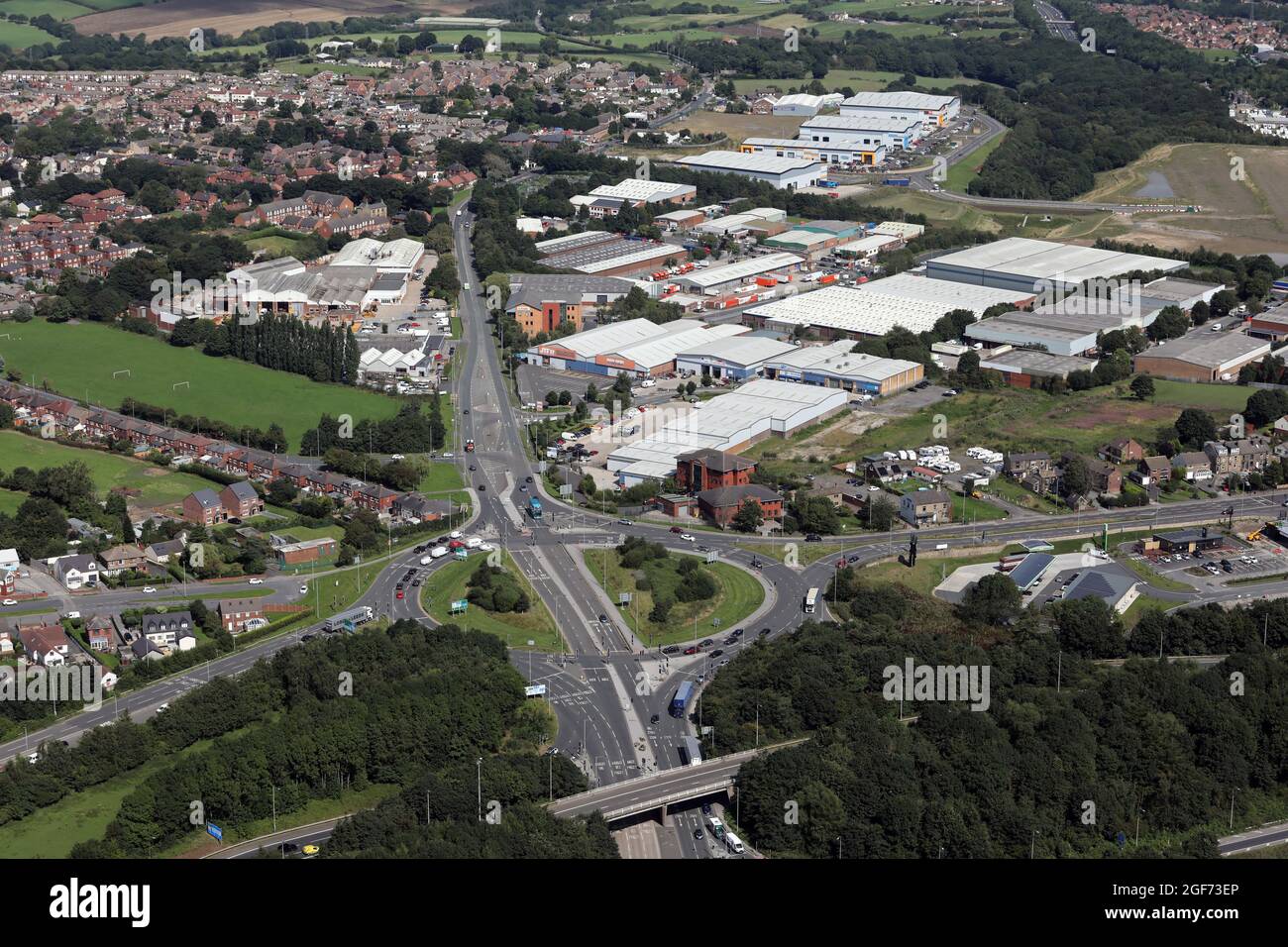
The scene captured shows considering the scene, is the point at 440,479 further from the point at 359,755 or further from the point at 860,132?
the point at 860,132

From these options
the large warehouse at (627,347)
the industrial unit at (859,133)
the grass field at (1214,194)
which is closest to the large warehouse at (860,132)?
the industrial unit at (859,133)

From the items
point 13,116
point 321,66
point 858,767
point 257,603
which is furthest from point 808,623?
point 321,66

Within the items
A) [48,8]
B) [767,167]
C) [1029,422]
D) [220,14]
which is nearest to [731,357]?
[1029,422]

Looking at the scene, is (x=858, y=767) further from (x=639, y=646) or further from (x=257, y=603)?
(x=257, y=603)

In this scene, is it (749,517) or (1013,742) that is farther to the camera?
(749,517)

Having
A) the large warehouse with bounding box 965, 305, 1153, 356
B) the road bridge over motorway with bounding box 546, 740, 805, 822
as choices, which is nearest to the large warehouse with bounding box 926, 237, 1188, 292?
the large warehouse with bounding box 965, 305, 1153, 356

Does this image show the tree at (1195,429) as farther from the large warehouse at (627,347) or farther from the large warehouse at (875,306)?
the large warehouse at (627,347)
